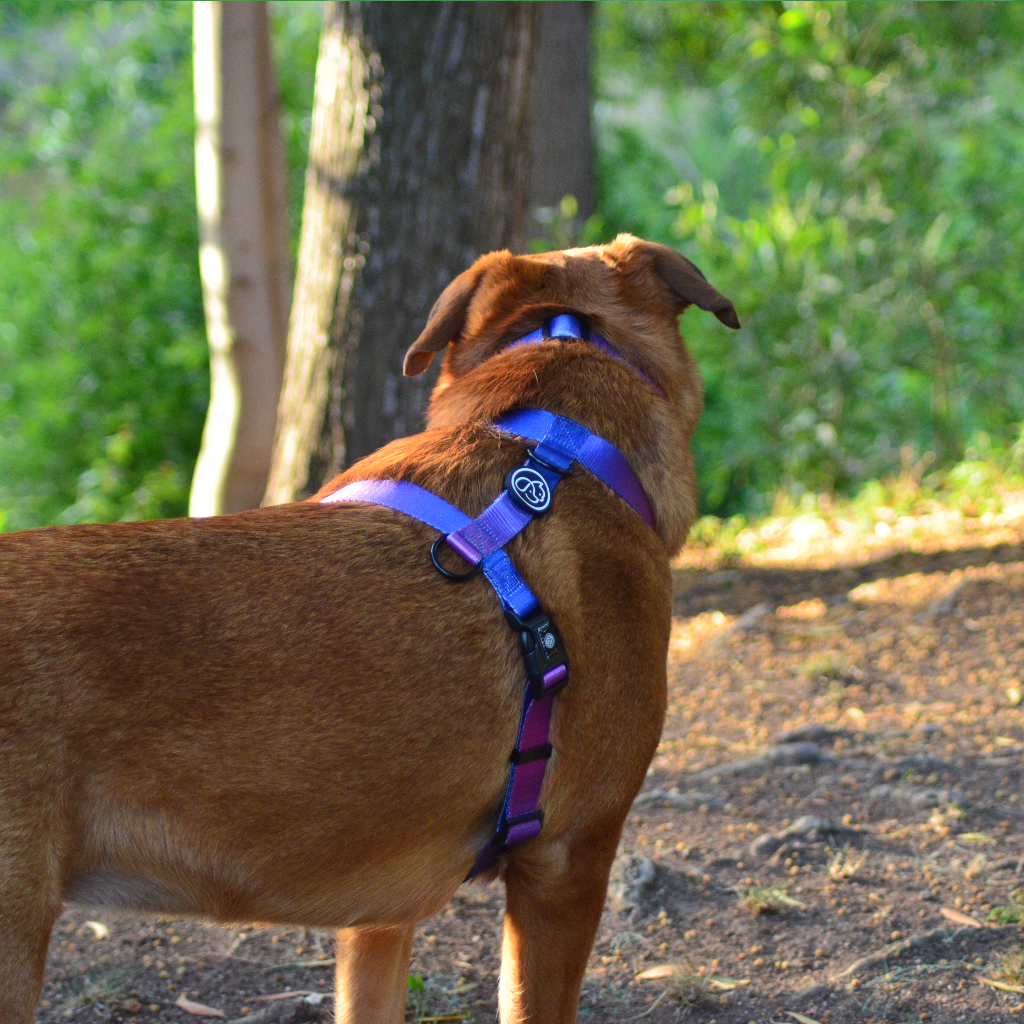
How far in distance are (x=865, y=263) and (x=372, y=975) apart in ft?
19.6

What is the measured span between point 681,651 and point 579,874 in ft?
10.1

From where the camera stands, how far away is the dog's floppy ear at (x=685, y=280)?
8.39ft

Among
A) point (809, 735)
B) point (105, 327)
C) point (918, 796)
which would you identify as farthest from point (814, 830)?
point (105, 327)

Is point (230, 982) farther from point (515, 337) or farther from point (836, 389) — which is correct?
point (836, 389)

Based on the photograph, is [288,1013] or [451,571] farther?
[288,1013]

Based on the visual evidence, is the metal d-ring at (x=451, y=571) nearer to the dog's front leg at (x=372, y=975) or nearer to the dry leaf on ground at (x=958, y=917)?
the dog's front leg at (x=372, y=975)

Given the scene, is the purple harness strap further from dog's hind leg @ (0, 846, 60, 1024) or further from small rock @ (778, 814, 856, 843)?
small rock @ (778, 814, 856, 843)

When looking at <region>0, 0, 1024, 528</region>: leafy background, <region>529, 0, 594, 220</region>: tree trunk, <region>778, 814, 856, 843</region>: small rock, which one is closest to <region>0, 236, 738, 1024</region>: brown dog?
<region>778, 814, 856, 843</region>: small rock

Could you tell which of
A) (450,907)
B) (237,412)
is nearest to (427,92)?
(237,412)

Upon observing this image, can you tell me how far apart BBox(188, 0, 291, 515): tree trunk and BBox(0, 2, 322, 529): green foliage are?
285cm

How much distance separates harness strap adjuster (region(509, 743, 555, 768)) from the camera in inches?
77.7

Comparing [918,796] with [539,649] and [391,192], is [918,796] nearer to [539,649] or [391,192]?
[539,649]

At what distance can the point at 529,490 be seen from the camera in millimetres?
2107

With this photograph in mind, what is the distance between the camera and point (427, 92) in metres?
4.33
